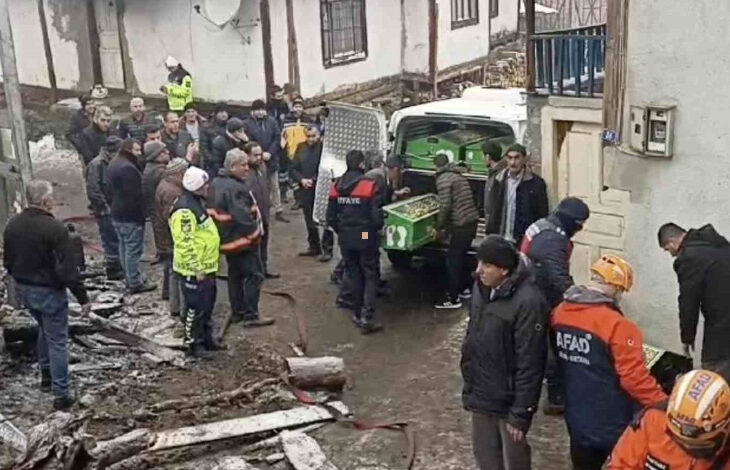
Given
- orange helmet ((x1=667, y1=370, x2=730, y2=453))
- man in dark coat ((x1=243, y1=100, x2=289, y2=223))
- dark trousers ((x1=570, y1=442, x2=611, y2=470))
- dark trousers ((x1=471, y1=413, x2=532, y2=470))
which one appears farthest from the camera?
man in dark coat ((x1=243, y1=100, x2=289, y2=223))

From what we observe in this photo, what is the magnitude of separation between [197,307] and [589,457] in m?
4.36

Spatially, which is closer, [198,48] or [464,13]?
[198,48]

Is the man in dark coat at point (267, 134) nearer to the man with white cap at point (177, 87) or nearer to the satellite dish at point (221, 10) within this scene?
the satellite dish at point (221, 10)

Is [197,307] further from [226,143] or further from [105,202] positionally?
[226,143]

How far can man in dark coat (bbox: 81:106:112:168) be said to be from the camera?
40.5ft

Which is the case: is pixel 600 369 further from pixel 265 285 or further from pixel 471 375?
pixel 265 285

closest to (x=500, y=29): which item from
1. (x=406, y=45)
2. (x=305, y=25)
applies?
(x=406, y=45)

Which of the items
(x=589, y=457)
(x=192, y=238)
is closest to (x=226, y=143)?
(x=192, y=238)

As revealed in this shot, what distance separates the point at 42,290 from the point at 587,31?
5.97 m

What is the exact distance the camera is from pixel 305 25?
17.7 metres

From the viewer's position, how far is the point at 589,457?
17.4 ft

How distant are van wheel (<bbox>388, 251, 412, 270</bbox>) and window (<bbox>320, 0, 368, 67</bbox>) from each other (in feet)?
26.6

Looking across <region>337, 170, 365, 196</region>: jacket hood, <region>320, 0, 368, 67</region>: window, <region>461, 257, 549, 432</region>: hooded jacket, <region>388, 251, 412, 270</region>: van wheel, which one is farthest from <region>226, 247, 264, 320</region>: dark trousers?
<region>320, 0, 368, 67</region>: window

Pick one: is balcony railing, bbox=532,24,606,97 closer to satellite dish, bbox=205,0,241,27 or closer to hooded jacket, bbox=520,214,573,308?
hooded jacket, bbox=520,214,573,308
